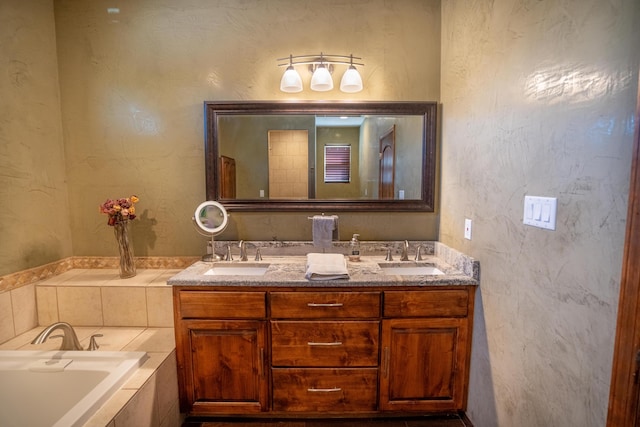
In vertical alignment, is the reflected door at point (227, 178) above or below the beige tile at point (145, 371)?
above

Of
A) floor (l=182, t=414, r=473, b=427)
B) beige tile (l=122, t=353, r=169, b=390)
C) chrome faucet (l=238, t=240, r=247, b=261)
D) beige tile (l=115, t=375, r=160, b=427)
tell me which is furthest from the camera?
chrome faucet (l=238, t=240, r=247, b=261)

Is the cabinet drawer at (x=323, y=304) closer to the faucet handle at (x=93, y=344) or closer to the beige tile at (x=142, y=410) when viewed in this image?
the beige tile at (x=142, y=410)

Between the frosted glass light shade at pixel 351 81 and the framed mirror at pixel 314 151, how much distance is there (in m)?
0.10

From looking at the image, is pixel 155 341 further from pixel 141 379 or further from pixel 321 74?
pixel 321 74

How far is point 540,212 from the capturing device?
119 centimetres

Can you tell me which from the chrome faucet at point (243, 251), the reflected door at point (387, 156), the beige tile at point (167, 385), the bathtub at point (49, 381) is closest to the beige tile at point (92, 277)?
the bathtub at point (49, 381)

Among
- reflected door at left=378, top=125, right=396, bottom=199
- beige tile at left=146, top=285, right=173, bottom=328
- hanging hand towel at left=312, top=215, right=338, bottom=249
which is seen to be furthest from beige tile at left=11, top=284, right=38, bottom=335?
reflected door at left=378, top=125, right=396, bottom=199

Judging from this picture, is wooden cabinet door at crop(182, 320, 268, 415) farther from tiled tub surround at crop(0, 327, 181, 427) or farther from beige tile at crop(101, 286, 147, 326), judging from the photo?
beige tile at crop(101, 286, 147, 326)

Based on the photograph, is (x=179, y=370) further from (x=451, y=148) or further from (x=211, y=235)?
(x=451, y=148)

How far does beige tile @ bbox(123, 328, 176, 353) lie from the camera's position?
168cm

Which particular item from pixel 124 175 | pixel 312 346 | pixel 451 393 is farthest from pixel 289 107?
pixel 451 393

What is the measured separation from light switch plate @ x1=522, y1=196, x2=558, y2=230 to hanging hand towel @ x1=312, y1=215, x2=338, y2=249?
3.64 feet

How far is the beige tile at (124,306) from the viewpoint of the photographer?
191 centimetres

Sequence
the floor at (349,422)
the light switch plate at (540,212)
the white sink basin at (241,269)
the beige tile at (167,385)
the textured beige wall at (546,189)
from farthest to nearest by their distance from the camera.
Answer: the white sink basin at (241,269) → the floor at (349,422) → the beige tile at (167,385) → the light switch plate at (540,212) → the textured beige wall at (546,189)
